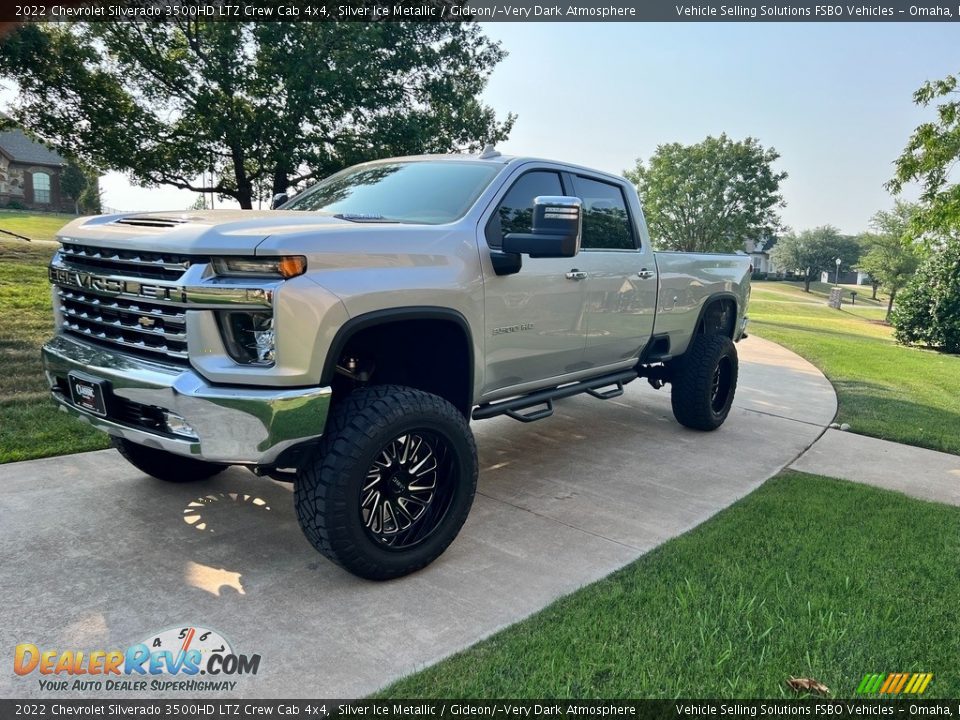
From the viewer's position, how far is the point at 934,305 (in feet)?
57.9

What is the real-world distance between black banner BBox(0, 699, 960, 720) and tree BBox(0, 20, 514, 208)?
1161 cm

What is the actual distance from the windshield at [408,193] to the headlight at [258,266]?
838mm

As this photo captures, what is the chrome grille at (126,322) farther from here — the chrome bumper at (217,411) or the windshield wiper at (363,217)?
the windshield wiper at (363,217)

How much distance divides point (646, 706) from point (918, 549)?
2.35 meters

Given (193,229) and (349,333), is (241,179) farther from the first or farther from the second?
(349,333)

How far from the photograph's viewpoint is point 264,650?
2721mm

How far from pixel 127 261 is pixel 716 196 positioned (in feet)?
136

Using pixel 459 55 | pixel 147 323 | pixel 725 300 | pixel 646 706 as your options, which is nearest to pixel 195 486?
pixel 147 323

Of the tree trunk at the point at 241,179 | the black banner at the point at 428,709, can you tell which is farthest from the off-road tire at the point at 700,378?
the tree trunk at the point at 241,179

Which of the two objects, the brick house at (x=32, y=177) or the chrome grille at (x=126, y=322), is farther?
the brick house at (x=32, y=177)

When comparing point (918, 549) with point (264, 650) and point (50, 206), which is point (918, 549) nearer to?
point (264, 650)

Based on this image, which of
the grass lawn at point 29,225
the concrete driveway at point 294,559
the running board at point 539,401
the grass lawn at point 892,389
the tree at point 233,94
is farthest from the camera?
the grass lawn at point 29,225

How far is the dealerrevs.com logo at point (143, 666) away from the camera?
2.51 meters

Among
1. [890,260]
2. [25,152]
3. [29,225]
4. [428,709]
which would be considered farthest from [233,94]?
[25,152]
